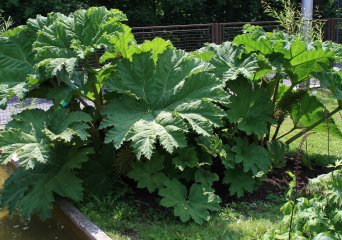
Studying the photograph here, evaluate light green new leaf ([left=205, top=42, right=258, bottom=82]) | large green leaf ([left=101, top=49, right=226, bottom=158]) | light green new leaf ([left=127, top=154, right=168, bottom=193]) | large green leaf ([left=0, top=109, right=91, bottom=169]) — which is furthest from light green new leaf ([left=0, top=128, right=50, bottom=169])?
light green new leaf ([left=205, top=42, right=258, bottom=82])

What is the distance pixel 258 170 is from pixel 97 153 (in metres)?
1.62

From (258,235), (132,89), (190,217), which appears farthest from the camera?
(132,89)

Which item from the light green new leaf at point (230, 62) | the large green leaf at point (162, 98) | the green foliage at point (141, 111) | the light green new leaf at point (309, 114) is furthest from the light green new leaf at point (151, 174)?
the light green new leaf at point (309, 114)

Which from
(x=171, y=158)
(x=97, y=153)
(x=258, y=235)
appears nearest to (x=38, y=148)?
(x=97, y=153)

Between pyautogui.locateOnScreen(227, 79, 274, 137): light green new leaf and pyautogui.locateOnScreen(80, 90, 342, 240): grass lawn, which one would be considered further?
pyautogui.locateOnScreen(227, 79, 274, 137): light green new leaf

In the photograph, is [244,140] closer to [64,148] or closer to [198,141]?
[198,141]

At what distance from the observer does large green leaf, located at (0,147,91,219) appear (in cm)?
432

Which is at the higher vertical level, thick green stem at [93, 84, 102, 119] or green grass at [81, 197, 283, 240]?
thick green stem at [93, 84, 102, 119]

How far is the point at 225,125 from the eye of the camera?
516 cm

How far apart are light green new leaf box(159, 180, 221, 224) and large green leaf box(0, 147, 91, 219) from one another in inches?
31.5

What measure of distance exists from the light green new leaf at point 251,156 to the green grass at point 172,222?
34 cm

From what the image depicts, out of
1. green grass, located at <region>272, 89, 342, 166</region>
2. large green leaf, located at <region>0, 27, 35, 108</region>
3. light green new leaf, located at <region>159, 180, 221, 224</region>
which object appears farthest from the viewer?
green grass, located at <region>272, 89, 342, 166</region>

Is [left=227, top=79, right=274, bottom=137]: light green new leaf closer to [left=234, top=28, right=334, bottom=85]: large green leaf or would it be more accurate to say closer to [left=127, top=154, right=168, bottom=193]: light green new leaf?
[left=234, top=28, right=334, bottom=85]: large green leaf

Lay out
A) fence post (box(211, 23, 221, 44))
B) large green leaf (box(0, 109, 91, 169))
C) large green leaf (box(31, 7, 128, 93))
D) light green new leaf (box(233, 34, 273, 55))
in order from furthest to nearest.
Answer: fence post (box(211, 23, 221, 44)) < light green new leaf (box(233, 34, 273, 55)) < large green leaf (box(31, 7, 128, 93)) < large green leaf (box(0, 109, 91, 169))
